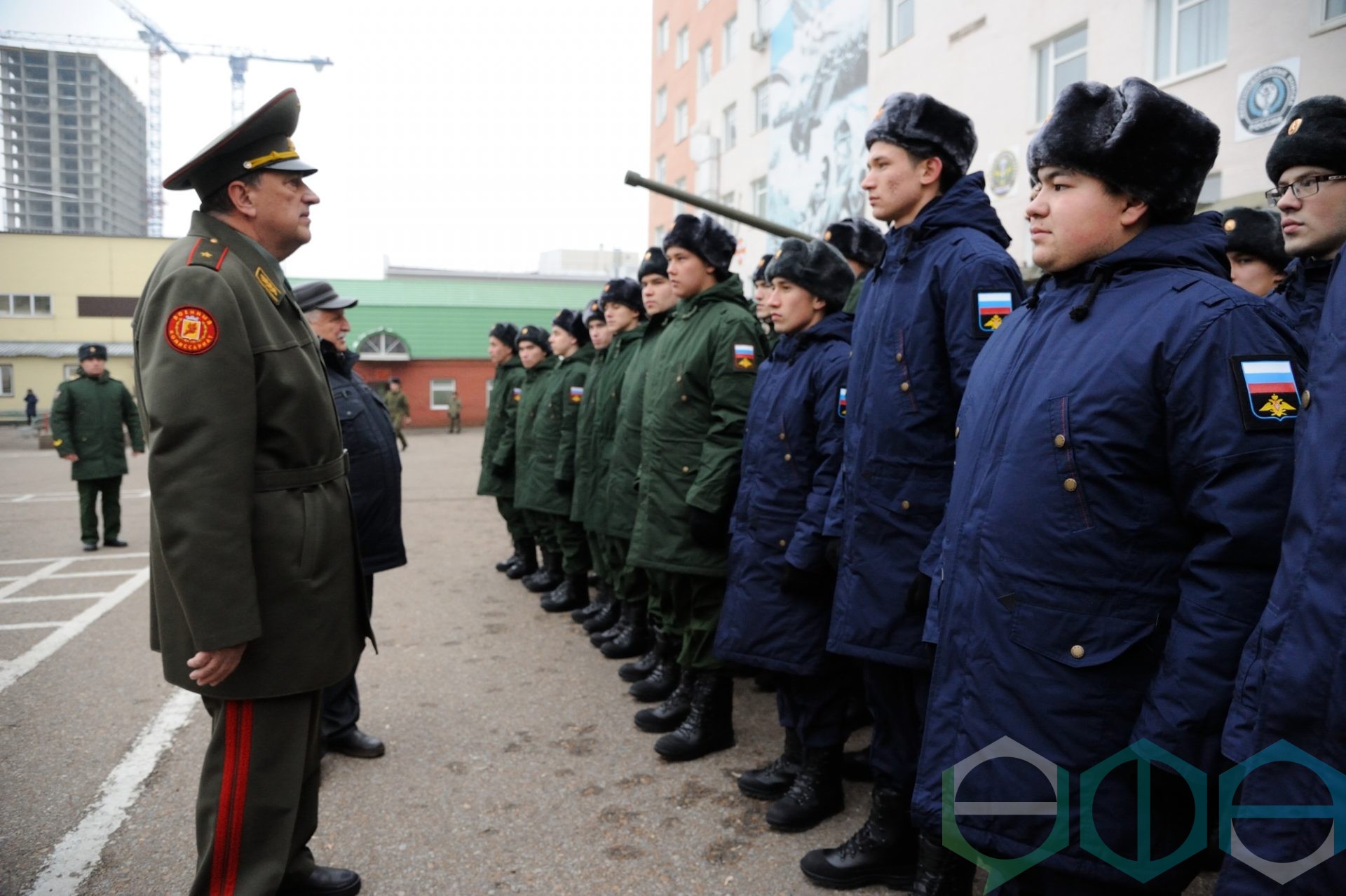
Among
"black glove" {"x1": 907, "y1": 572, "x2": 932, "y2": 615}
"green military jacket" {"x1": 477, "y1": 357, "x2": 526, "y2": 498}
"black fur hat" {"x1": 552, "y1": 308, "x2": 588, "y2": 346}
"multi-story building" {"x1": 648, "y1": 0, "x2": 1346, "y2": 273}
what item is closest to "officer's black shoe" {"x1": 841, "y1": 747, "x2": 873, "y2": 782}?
"black glove" {"x1": 907, "y1": 572, "x2": 932, "y2": 615}

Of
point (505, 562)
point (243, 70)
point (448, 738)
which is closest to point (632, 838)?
point (448, 738)

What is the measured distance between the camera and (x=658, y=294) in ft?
16.4

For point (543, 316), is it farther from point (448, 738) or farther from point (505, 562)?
point (448, 738)

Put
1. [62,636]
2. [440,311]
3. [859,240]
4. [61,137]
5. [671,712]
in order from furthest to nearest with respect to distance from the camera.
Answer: [440,311] < [62,636] < [859,240] < [61,137] < [671,712]

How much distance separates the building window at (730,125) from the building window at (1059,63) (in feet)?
44.4

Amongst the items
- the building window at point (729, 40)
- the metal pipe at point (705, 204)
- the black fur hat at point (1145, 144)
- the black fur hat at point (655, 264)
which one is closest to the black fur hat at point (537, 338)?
the metal pipe at point (705, 204)

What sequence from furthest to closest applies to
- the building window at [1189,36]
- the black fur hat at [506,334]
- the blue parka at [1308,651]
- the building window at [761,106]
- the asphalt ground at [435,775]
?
the building window at [761,106] < the building window at [1189,36] < the black fur hat at [506,334] < the asphalt ground at [435,775] < the blue parka at [1308,651]

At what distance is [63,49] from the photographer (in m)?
4.62

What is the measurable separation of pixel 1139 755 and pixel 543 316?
33.5 metres

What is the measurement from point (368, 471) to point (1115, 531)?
325 centimetres

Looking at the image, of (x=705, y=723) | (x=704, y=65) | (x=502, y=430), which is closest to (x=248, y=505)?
(x=705, y=723)

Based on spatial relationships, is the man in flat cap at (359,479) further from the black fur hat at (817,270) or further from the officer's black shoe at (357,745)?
the black fur hat at (817,270)

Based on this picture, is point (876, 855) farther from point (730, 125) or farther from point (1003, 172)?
point (730, 125)

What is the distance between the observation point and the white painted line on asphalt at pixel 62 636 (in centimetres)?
528
